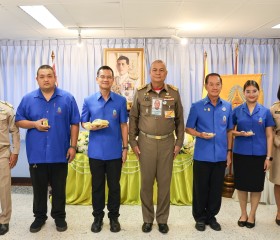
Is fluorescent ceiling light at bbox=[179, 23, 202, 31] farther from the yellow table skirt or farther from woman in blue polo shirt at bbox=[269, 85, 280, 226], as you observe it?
the yellow table skirt

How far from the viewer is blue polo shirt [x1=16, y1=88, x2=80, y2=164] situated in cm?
260

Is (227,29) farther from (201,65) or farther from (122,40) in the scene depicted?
(122,40)

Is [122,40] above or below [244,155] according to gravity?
above

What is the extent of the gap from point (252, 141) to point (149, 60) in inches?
109

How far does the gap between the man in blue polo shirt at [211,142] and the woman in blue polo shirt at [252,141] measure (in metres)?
0.12

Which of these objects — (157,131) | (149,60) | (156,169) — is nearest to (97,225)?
(156,169)

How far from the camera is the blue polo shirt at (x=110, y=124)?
264 centimetres

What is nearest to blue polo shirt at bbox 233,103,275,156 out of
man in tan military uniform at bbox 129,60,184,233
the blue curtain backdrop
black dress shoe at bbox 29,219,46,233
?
man in tan military uniform at bbox 129,60,184,233

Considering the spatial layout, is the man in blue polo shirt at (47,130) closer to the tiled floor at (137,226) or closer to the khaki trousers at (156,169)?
the tiled floor at (137,226)

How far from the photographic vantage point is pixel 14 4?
3.10 metres

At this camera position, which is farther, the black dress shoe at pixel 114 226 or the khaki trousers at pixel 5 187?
the black dress shoe at pixel 114 226

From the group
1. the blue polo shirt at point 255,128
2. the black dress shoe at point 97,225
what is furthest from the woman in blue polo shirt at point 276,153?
the black dress shoe at point 97,225

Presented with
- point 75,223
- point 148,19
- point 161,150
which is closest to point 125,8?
point 148,19

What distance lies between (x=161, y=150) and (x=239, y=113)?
34.3 inches
